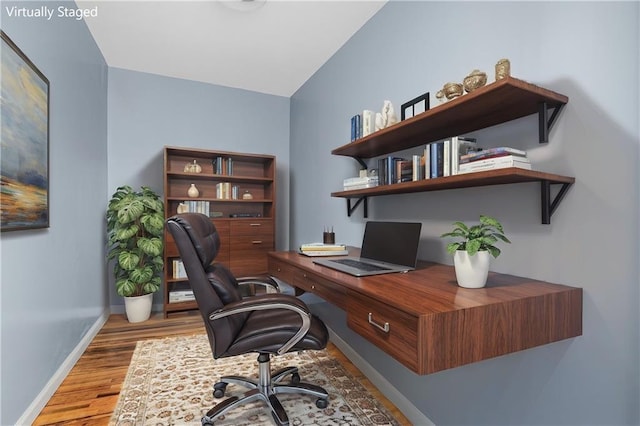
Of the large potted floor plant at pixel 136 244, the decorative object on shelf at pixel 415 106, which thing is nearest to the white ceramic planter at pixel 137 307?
the large potted floor plant at pixel 136 244

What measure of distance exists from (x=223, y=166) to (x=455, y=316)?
3.19m

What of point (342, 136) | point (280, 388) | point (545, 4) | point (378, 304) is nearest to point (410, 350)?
point (378, 304)

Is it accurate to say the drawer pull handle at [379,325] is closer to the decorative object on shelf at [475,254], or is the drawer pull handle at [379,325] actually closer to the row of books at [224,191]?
the decorative object on shelf at [475,254]

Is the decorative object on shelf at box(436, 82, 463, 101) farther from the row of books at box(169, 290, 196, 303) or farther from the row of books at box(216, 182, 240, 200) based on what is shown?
the row of books at box(169, 290, 196, 303)

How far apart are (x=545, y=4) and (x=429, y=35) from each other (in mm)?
659

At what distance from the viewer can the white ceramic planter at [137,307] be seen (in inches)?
121

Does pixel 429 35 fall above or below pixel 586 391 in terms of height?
above

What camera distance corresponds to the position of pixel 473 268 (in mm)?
1141

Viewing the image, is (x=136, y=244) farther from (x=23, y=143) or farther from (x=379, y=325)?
(x=379, y=325)

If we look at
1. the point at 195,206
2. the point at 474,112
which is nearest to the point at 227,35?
the point at 195,206

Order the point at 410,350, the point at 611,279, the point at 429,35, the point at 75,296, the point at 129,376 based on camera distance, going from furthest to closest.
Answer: the point at 75,296 < the point at 129,376 < the point at 429,35 < the point at 611,279 < the point at 410,350

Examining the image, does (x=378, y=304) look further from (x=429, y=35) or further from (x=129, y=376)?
(x=129, y=376)

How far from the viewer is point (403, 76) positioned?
77.6 inches

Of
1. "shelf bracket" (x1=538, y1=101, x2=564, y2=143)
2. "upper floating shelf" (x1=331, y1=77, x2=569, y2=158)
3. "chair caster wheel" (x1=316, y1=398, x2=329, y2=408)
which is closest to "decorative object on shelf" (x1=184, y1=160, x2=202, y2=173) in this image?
"upper floating shelf" (x1=331, y1=77, x2=569, y2=158)
